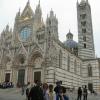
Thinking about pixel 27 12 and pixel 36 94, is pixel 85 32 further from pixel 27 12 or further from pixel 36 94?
pixel 36 94

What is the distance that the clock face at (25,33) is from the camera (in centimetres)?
3153

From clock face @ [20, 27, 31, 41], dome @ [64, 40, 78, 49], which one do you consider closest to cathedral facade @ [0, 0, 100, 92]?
clock face @ [20, 27, 31, 41]

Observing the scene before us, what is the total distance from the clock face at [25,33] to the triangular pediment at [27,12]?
7.25ft

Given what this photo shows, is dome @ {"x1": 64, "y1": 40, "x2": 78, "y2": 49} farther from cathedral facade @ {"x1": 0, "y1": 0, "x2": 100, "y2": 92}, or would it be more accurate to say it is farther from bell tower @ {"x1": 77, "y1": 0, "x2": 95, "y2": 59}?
cathedral facade @ {"x1": 0, "y1": 0, "x2": 100, "y2": 92}

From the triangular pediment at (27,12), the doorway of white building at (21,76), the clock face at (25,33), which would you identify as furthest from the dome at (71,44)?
the doorway of white building at (21,76)

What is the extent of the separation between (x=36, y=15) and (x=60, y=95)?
24913 millimetres

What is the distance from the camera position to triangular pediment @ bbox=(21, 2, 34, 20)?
33.0 meters

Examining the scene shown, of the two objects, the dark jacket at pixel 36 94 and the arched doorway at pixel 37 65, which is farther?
the arched doorway at pixel 37 65

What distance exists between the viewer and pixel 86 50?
128 ft

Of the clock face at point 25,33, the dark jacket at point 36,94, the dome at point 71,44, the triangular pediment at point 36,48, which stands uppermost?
the dome at point 71,44

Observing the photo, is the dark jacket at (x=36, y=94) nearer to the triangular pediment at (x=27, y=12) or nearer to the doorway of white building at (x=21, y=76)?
the doorway of white building at (x=21, y=76)

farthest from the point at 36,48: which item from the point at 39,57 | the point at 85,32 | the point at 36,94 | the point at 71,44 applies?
the point at 36,94

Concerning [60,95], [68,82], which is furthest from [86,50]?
[60,95]

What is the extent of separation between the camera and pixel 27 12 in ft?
110
